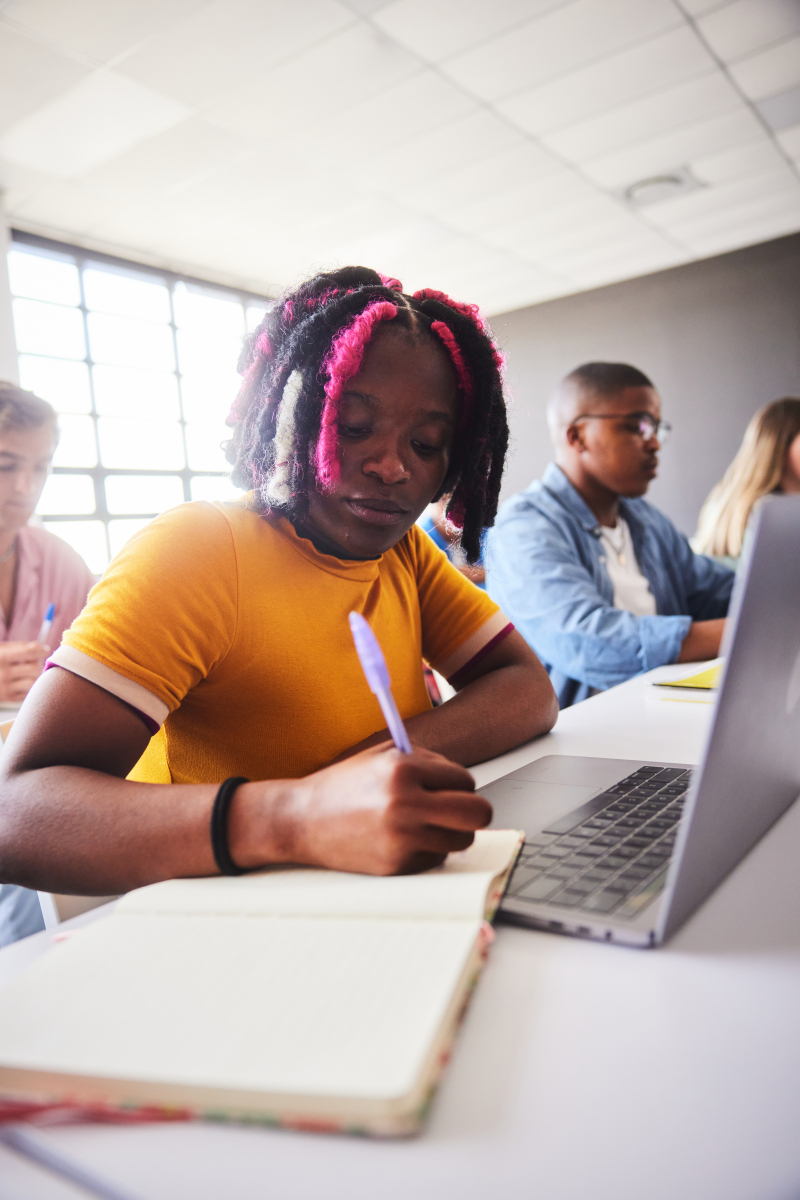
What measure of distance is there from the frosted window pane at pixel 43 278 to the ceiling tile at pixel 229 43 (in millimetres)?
1789

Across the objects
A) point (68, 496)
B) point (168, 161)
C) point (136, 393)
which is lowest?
point (68, 496)

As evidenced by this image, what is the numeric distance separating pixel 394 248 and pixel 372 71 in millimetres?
1852

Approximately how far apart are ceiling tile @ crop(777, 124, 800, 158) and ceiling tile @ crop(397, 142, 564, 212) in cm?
114

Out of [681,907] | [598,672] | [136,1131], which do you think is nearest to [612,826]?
[681,907]

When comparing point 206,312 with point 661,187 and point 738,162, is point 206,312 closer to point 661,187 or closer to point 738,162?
point 661,187

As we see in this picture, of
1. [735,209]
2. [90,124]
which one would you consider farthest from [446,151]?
[735,209]

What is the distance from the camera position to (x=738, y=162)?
441 cm

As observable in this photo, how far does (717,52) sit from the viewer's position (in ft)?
10.9

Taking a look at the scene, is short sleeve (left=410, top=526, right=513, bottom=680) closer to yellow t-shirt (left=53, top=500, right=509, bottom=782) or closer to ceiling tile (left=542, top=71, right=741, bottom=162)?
yellow t-shirt (left=53, top=500, right=509, bottom=782)

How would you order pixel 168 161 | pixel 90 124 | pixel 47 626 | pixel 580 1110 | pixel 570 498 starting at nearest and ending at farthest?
pixel 580 1110 → pixel 47 626 → pixel 570 498 → pixel 90 124 → pixel 168 161

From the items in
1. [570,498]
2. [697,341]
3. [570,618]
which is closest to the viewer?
[570,618]

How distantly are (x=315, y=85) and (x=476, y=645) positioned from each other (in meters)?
3.03

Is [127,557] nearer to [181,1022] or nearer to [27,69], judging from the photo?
[181,1022]

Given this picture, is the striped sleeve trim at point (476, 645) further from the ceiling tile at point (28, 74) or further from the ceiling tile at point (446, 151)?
the ceiling tile at point (446, 151)
